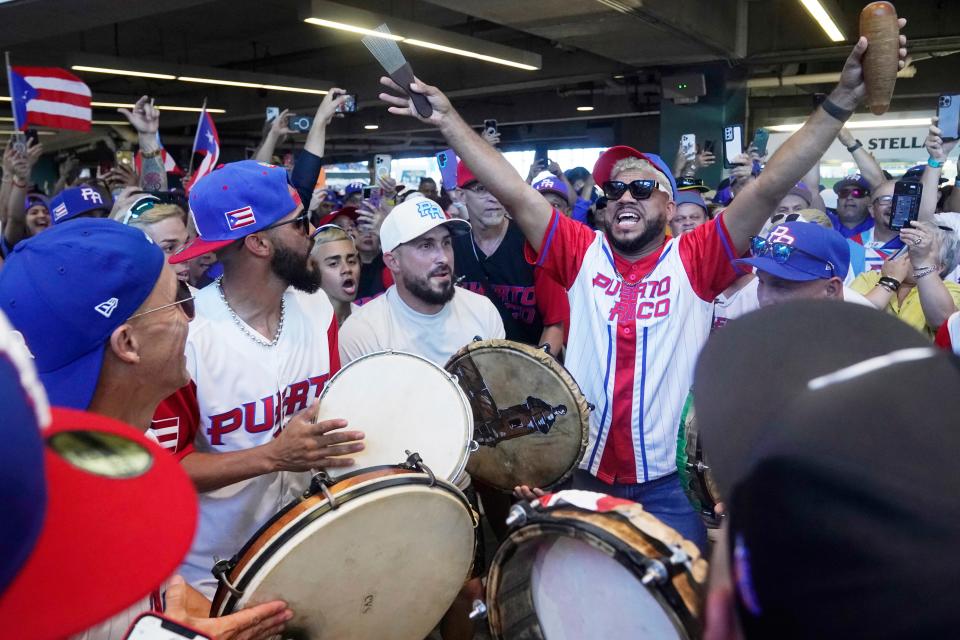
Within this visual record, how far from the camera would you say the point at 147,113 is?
581 cm

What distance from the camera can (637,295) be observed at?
10.1 ft

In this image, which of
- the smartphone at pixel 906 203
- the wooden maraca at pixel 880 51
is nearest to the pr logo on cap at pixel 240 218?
the wooden maraca at pixel 880 51

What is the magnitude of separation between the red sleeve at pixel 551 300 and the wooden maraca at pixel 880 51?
2001 mm

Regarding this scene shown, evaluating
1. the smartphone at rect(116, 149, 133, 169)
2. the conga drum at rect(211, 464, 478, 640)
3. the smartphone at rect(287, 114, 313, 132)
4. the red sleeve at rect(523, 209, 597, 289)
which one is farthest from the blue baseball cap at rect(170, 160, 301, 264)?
the smartphone at rect(116, 149, 133, 169)

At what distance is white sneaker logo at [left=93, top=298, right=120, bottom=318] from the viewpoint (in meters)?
1.79

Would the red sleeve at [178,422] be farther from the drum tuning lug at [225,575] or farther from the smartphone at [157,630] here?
the smartphone at [157,630]

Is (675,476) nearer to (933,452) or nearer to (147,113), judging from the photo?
Answer: (933,452)

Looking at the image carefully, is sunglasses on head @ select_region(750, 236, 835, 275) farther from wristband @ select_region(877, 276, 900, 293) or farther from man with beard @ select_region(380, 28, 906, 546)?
wristband @ select_region(877, 276, 900, 293)

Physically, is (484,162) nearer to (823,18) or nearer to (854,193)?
(854,193)

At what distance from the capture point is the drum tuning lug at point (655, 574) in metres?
1.34

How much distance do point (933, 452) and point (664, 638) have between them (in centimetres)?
95

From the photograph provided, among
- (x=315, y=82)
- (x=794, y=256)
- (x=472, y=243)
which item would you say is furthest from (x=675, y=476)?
(x=315, y=82)

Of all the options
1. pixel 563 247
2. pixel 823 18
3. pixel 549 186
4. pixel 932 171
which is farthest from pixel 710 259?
pixel 823 18

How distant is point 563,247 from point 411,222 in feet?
3.04
